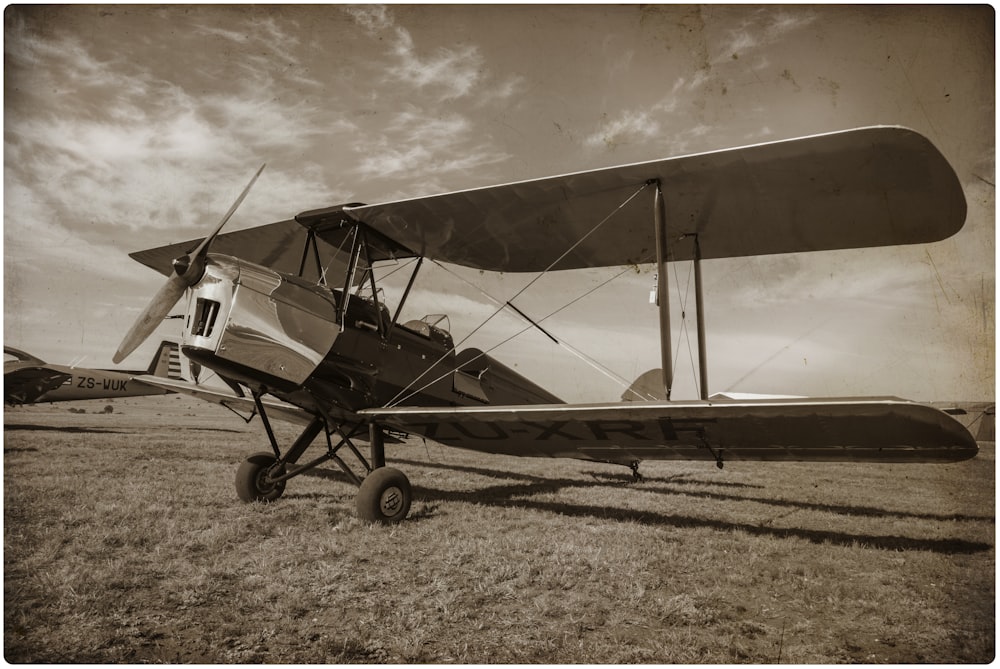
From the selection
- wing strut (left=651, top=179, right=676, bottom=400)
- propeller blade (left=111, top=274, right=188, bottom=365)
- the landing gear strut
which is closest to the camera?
wing strut (left=651, top=179, right=676, bottom=400)

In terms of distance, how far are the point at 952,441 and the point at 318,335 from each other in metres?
4.72

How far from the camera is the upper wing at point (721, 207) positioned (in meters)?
3.76

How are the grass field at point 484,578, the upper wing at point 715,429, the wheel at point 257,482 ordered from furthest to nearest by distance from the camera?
the wheel at point 257,482, the upper wing at point 715,429, the grass field at point 484,578

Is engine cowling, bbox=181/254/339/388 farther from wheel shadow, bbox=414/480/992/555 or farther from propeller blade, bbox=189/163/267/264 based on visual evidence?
wheel shadow, bbox=414/480/992/555

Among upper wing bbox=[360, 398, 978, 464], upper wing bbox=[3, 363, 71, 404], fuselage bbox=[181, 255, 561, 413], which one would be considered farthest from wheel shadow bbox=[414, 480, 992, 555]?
upper wing bbox=[3, 363, 71, 404]

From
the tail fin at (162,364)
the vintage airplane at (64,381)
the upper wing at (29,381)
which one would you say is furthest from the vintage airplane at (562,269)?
the upper wing at (29,381)

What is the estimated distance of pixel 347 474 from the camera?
18.1 feet

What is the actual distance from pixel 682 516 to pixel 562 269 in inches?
119

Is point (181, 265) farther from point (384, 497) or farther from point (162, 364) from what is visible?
point (162, 364)

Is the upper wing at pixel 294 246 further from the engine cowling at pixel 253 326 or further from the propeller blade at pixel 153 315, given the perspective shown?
the propeller blade at pixel 153 315

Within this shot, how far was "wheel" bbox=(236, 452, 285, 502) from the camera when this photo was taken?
5586 millimetres

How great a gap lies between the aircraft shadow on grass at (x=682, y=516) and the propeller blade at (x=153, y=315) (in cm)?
231

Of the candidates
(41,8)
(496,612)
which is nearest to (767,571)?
(496,612)

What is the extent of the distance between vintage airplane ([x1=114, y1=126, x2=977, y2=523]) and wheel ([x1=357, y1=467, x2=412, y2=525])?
14mm
